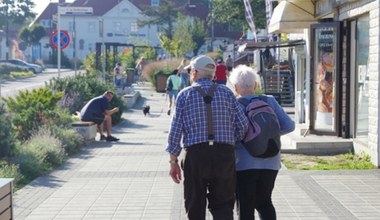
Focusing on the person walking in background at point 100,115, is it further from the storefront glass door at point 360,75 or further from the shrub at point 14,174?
the shrub at point 14,174

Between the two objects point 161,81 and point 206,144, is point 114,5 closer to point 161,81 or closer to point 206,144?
point 161,81

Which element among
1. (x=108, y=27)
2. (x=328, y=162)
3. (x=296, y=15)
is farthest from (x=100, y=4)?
(x=328, y=162)

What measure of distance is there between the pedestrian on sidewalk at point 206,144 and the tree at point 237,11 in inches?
1427

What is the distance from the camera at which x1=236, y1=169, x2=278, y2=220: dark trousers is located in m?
6.90

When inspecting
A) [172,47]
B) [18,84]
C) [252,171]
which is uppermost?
[172,47]

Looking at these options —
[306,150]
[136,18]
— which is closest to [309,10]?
[306,150]

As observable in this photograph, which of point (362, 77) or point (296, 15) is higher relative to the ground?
point (296, 15)

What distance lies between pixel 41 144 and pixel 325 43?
240 inches

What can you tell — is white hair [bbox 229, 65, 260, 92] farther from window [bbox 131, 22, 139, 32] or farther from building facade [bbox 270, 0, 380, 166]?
window [bbox 131, 22, 139, 32]

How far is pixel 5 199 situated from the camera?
20.6 feet

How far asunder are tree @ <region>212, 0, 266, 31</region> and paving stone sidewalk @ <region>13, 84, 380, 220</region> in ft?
96.9

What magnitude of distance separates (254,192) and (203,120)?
0.85 metres

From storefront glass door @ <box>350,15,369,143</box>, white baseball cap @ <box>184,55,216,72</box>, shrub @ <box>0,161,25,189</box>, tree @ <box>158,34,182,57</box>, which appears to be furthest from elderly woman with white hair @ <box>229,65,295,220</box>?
tree @ <box>158,34,182,57</box>

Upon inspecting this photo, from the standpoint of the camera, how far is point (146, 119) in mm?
25188
